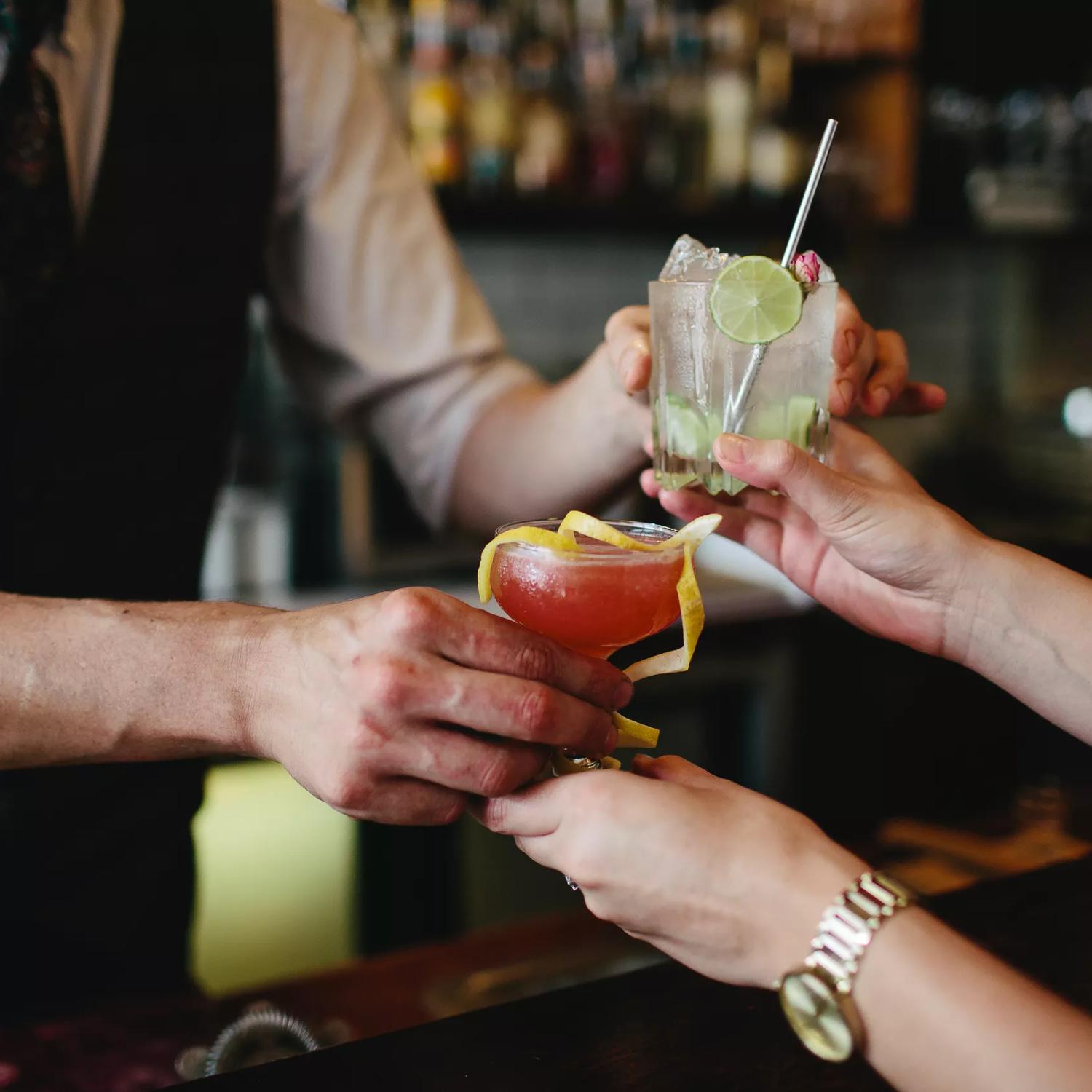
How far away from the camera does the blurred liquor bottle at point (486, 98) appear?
2.98 m

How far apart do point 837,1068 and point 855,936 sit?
0.67 feet

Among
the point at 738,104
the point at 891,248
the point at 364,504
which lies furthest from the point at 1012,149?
the point at 364,504

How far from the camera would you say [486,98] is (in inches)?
118

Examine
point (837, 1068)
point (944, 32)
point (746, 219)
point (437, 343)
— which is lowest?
point (837, 1068)

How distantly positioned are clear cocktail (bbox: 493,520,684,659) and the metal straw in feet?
0.49

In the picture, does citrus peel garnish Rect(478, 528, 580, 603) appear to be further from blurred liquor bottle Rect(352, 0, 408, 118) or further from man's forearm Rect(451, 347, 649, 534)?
blurred liquor bottle Rect(352, 0, 408, 118)

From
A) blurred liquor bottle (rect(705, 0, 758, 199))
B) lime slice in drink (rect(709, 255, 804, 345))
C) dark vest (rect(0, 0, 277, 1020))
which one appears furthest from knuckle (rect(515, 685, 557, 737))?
blurred liquor bottle (rect(705, 0, 758, 199))

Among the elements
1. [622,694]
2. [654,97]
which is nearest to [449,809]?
[622,694]

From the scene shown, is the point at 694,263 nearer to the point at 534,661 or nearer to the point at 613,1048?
the point at 534,661

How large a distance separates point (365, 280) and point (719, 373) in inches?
28.3

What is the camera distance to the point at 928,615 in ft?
4.00

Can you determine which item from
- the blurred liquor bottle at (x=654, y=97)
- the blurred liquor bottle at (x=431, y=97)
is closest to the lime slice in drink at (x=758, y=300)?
the blurred liquor bottle at (x=431, y=97)

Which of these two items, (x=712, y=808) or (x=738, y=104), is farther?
(x=738, y=104)

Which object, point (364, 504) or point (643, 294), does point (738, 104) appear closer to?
point (643, 294)
